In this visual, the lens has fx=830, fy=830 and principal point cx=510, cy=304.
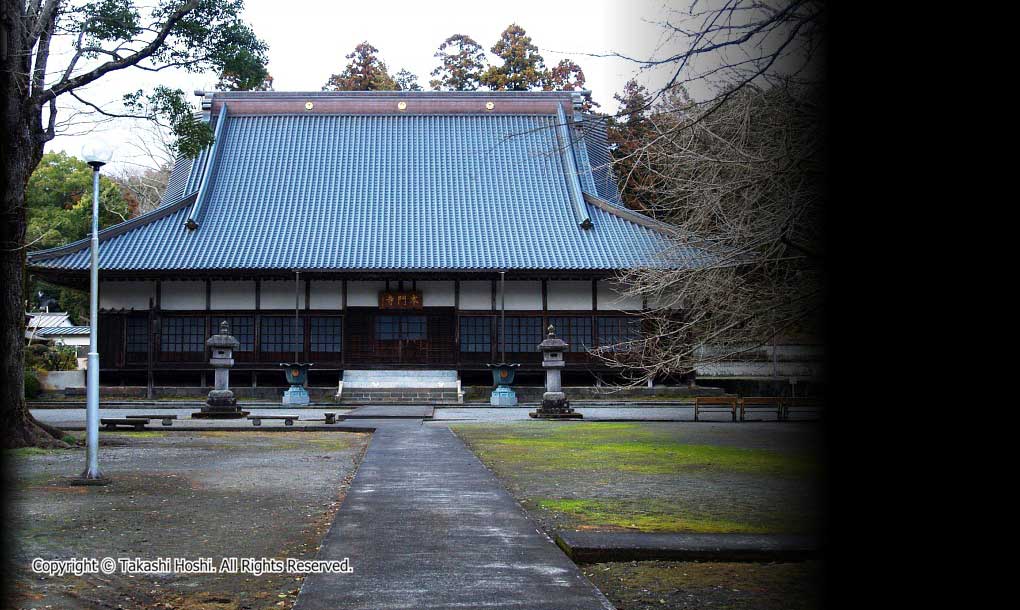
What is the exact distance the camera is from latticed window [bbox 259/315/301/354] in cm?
2800

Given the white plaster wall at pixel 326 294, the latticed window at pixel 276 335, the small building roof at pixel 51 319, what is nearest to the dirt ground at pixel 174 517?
the latticed window at pixel 276 335

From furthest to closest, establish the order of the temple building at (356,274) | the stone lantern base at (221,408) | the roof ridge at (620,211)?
the roof ridge at (620,211) < the temple building at (356,274) < the stone lantern base at (221,408)

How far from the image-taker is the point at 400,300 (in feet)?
93.6

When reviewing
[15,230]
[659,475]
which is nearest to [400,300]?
[15,230]

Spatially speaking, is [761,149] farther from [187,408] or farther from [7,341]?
[187,408]

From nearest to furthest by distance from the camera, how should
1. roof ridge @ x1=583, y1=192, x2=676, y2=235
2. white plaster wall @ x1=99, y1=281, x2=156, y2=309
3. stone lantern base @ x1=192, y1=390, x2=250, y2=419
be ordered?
stone lantern base @ x1=192, y1=390, x2=250, y2=419
white plaster wall @ x1=99, y1=281, x2=156, y2=309
roof ridge @ x1=583, y1=192, x2=676, y2=235

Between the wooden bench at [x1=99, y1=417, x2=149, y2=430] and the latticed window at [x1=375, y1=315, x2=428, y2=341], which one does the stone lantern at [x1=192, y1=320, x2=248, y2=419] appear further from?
the latticed window at [x1=375, y1=315, x2=428, y2=341]

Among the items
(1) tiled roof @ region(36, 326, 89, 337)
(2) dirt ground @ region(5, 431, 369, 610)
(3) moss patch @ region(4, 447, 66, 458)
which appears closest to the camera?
(2) dirt ground @ region(5, 431, 369, 610)

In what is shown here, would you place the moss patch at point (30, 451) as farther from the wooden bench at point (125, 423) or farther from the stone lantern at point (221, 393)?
the stone lantern at point (221, 393)

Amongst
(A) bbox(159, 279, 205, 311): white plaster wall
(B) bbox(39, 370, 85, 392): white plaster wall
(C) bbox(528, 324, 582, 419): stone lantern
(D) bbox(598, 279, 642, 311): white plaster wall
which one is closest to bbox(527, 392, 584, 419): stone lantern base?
(C) bbox(528, 324, 582, 419): stone lantern

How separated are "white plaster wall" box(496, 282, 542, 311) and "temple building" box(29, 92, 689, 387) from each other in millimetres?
49

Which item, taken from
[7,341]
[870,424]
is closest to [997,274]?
[870,424]

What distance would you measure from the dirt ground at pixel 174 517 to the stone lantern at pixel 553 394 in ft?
27.0

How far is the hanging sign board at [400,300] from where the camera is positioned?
2848cm
